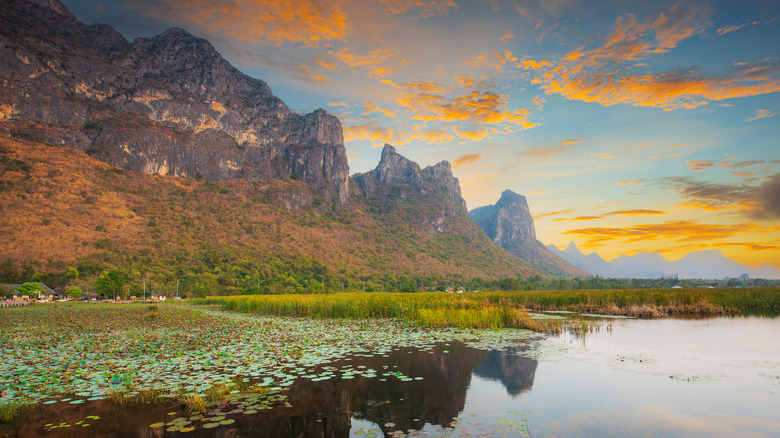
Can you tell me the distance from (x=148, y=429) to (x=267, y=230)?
115 m

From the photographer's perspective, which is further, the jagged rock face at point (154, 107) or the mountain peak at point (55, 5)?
the mountain peak at point (55, 5)

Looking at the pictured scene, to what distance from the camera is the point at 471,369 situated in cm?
1082

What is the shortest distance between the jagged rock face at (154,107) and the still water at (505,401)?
128m

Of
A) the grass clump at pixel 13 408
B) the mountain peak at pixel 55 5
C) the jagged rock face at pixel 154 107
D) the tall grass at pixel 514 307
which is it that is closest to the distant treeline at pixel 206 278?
the tall grass at pixel 514 307

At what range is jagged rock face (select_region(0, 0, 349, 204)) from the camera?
355 ft

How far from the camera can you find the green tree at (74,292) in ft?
221

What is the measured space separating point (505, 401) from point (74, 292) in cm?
8672

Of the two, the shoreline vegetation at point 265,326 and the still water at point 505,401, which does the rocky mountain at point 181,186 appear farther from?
the still water at point 505,401

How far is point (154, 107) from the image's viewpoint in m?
136

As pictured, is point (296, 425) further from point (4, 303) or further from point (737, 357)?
point (4, 303)

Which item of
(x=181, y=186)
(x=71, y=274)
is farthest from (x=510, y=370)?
(x=181, y=186)

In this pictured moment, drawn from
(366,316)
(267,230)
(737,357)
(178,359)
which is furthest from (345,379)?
(267,230)

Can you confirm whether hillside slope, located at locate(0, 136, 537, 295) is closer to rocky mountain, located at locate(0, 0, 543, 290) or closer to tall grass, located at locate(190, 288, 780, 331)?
rocky mountain, located at locate(0, 0, 543, 290)

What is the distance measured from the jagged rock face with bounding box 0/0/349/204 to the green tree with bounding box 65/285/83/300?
52410 mm
